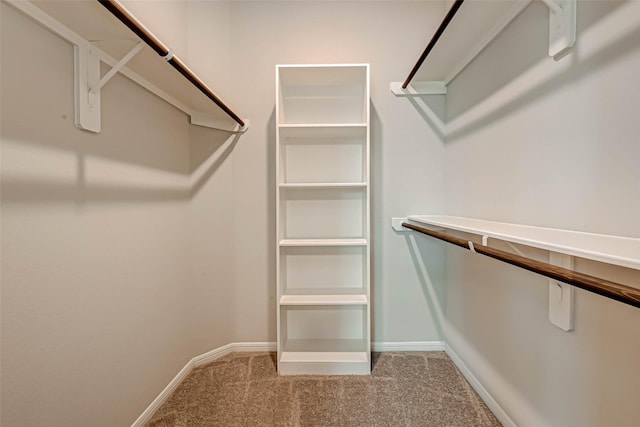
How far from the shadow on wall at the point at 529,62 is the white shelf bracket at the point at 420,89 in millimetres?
69

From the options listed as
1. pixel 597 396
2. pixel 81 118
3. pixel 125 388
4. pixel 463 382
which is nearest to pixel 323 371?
pixel 463 382

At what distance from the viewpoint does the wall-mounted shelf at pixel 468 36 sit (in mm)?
965

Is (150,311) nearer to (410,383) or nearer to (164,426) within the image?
(164,426)

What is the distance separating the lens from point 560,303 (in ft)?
3.26

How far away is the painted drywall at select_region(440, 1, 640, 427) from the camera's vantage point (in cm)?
81

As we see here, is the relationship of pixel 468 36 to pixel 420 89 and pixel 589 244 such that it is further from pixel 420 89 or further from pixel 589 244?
pixel 589 244

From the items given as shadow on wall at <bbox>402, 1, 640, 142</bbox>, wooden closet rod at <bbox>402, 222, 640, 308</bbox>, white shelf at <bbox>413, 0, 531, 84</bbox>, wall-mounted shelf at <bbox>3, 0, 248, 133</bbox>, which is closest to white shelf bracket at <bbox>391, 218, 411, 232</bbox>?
shadow on wall at <bbox>402, 1, 640, 142</bbox>

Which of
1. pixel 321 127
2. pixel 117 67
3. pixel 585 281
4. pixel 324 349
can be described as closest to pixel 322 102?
pixel 321 127

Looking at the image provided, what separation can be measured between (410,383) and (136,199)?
5.49 ft

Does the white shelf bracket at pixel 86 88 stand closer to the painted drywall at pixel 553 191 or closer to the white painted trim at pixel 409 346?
the painted drywall at pixel 553 191

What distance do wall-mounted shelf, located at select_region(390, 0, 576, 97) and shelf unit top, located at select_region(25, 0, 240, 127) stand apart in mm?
1112

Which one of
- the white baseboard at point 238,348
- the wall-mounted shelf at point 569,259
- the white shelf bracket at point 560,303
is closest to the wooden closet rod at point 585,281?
the wall-mounted shelf at point 569,259

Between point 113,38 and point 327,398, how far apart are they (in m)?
1.79

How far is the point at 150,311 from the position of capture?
1.42 metres
